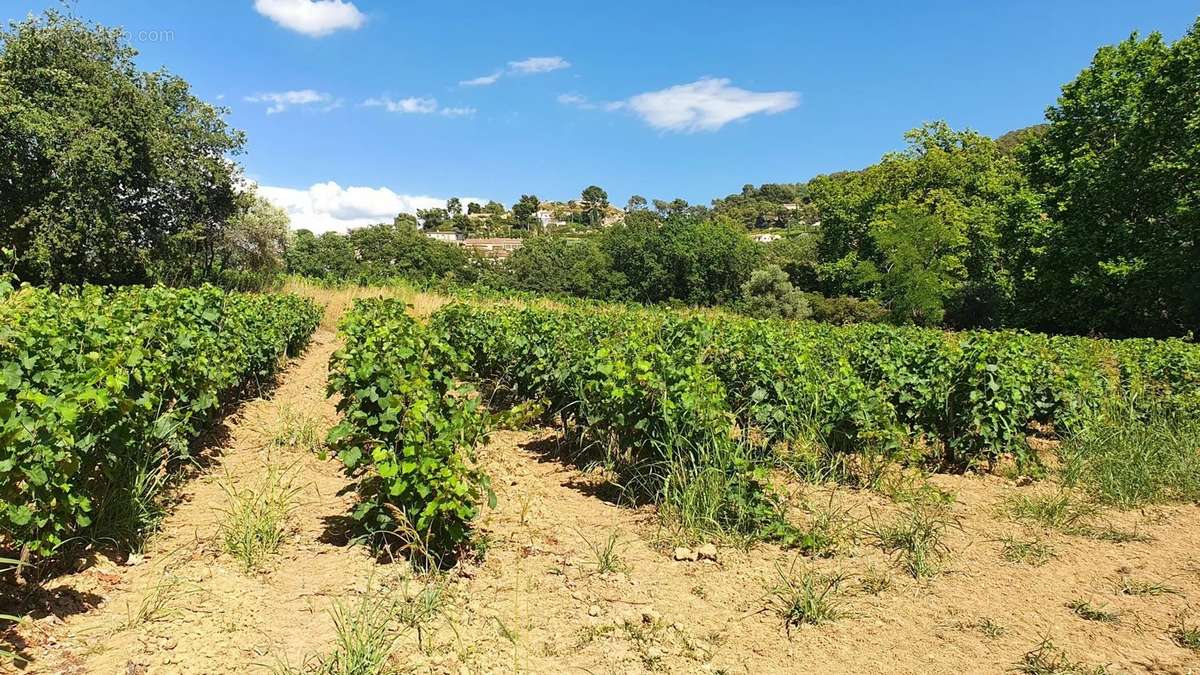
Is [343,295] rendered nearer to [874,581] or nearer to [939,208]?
[874,581]

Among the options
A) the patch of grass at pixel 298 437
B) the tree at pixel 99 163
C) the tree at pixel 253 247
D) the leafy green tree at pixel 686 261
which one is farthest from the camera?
the leafy green tree at pixel 686 261

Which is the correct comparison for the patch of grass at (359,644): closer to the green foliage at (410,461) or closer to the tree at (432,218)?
the green foliage at (410,461)

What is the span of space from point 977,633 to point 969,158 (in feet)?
141

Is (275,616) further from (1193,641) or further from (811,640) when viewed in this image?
(1193,641)

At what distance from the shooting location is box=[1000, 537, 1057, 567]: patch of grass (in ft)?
12.9

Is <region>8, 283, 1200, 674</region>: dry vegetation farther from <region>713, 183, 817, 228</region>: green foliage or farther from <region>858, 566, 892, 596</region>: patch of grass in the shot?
<region>713, 183, 817, 228</region>: green foliage

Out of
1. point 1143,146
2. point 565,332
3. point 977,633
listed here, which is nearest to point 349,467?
point 977,633

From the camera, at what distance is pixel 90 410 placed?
3.22 metres

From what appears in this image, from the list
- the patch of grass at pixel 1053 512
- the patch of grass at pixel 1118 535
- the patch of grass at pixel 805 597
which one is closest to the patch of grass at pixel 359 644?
the patch of grass at pixel 805 597

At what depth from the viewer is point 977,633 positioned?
3084 millimetres

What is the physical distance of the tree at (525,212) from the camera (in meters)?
148

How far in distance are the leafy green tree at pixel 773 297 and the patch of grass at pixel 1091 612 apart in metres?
30.6

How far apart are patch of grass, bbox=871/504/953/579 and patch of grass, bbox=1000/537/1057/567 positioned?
34 centimetres

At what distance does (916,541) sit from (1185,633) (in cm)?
120
